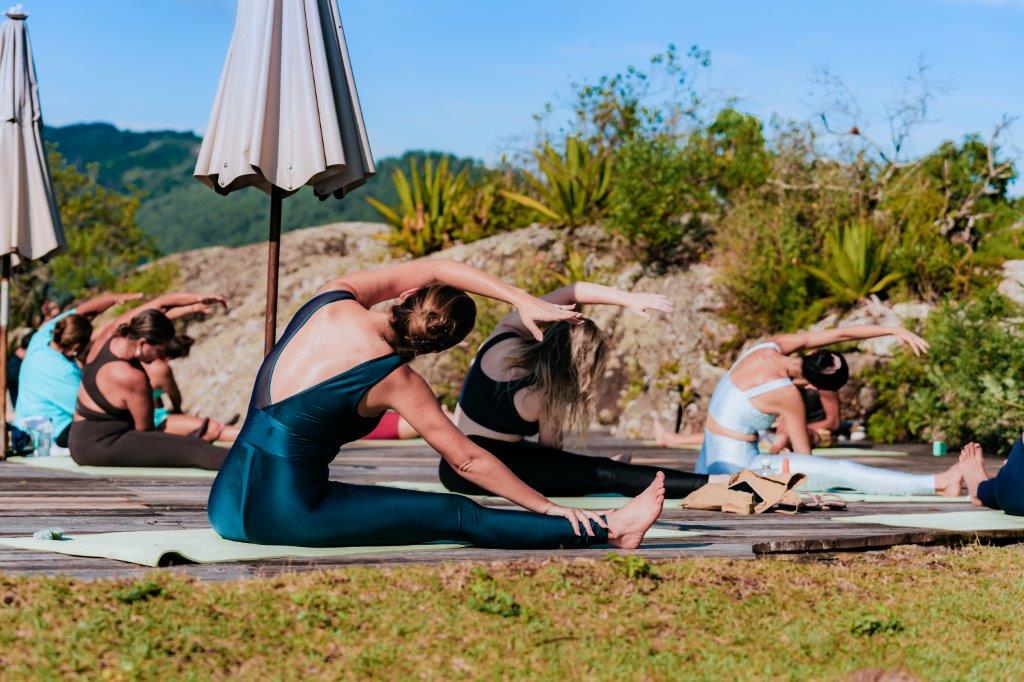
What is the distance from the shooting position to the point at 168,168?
9581cm

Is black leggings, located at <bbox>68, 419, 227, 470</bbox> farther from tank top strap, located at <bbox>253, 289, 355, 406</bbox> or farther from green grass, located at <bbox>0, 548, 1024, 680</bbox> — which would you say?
green grass, located at <bbox>0, 548, 1024, 680</bbox>

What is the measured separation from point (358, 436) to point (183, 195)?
272 ft

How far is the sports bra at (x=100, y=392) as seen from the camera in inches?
319

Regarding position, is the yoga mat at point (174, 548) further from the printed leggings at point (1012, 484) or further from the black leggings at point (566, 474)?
the printed leggings at point (1012, 484)

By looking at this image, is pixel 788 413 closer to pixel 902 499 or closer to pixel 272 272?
pixel 902 499

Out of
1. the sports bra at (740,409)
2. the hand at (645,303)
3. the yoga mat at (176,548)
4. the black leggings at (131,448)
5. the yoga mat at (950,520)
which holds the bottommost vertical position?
the black leggings at (131,448)

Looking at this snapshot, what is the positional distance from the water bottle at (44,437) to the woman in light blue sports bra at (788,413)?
536 centimetres

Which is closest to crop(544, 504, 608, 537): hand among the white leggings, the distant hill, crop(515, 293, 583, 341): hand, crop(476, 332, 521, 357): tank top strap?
crop(515, 293, 583, 341): hand

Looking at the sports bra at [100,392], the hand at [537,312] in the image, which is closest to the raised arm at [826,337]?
the hand at [537,312]

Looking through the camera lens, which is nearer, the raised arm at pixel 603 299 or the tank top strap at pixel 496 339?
the raised arm at pixel 603 299

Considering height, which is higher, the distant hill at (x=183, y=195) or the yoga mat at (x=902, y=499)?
the distant hill at (x=183, y=195)


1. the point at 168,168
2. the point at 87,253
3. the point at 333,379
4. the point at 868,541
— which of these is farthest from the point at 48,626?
the point at 168,168

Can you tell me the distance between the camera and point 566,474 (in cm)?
664

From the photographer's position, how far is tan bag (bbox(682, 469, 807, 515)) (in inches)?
242
